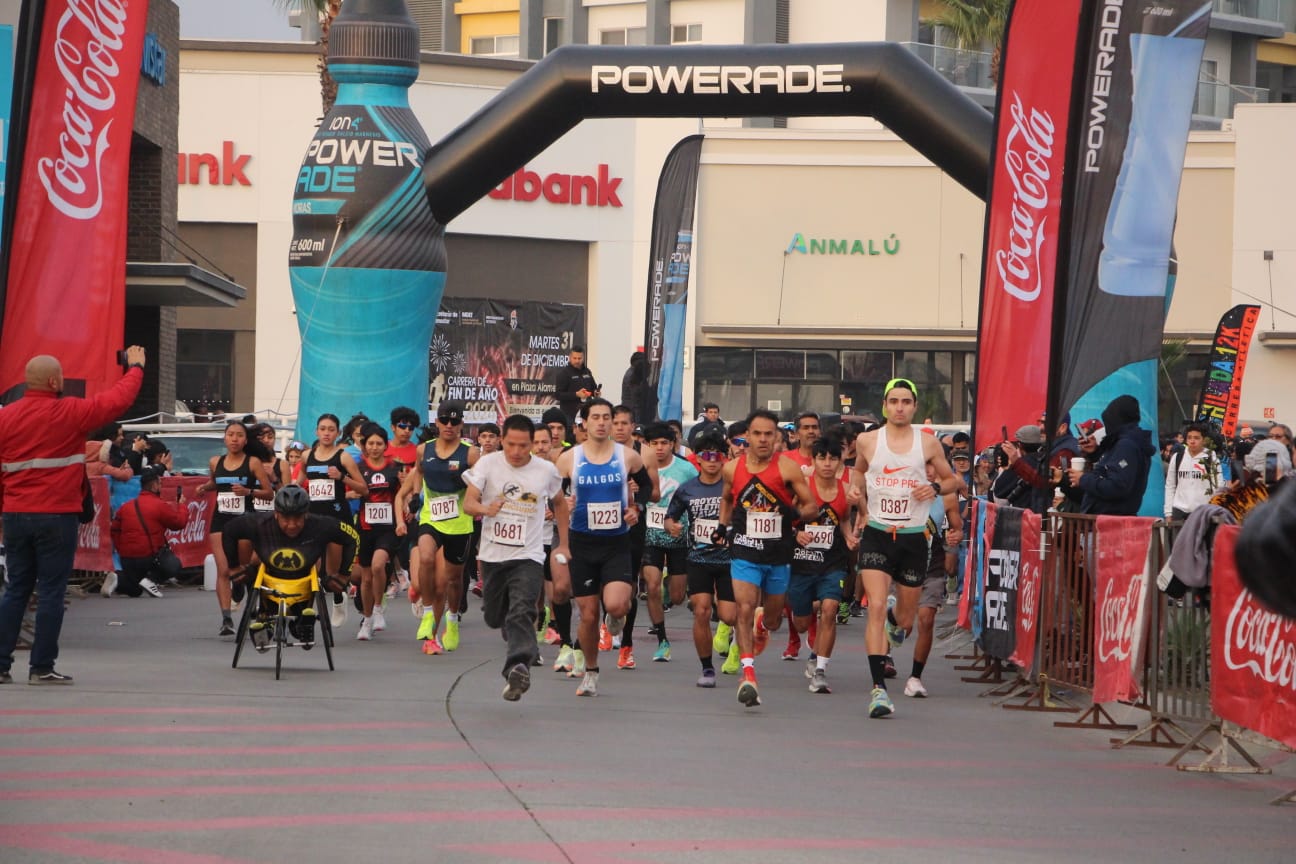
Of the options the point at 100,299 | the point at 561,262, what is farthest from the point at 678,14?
the point at 100,299

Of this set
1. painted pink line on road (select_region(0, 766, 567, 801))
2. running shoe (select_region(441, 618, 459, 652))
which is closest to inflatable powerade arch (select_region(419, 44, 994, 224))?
running shoe (select_region(441, 618, 459, 652))

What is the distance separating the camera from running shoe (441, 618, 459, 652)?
606 inches

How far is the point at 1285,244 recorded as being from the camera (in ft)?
159

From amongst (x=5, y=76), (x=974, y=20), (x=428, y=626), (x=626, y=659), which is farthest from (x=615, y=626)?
(x=974, y=20)

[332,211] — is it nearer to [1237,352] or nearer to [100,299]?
[100,299]

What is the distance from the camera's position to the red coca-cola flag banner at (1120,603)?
10484 millimetres

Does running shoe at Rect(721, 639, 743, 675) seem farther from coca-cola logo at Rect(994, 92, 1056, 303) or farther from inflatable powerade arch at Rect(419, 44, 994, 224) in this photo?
inflatable powerade arch at Rect(419, 44, 994, 224)

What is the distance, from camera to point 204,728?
32.9 ft

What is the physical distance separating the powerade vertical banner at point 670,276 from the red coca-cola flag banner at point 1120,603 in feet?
50.6

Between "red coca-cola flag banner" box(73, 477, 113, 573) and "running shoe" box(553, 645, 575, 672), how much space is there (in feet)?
25.0

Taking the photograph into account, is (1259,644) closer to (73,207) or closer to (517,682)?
(517,682)

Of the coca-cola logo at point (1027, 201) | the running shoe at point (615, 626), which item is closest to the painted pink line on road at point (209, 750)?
the running shoe at point (615, 626)

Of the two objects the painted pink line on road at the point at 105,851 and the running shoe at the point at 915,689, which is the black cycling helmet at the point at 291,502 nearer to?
the running shoe at the point at 915,689

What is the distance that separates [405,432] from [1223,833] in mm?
10584
